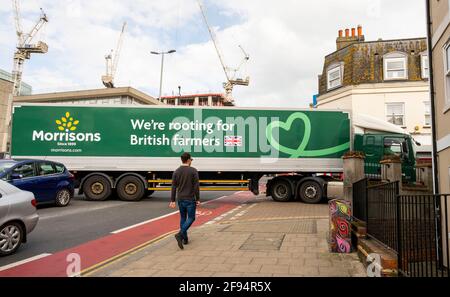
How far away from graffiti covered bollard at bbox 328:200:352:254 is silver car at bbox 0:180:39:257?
5.79 metres

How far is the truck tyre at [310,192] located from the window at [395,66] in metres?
14.8

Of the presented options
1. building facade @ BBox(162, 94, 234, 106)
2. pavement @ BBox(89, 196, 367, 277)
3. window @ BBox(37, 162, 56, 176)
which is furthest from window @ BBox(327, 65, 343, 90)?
building facade @ BBox(162, 94, 234, 106)

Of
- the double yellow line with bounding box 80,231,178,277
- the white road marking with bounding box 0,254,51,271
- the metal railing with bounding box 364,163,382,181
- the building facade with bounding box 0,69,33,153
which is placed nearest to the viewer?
the double yellow line with bounding box 80,231,178,277

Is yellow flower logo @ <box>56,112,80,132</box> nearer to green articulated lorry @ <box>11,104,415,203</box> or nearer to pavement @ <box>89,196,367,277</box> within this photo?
green articulated lorry @ <box>11,104,415,203</box>

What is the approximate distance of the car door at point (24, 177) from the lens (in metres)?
11.5

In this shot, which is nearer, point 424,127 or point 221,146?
point 221,146

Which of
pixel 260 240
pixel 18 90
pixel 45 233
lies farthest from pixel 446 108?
pixel 18 90

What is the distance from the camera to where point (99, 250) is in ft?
23.5

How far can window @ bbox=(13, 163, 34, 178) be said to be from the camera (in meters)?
11.8

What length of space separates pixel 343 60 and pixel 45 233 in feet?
82.3
